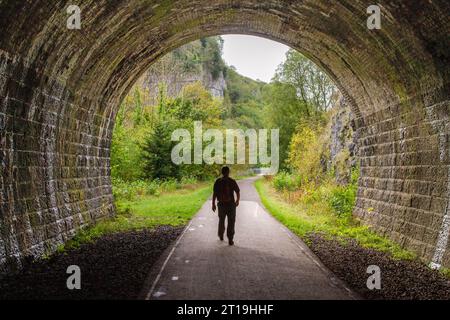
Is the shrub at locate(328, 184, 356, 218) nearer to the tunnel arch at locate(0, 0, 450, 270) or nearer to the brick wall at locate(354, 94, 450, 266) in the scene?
the tunnel arch at locate(0, 0, 450, 270)

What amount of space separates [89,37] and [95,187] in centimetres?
523

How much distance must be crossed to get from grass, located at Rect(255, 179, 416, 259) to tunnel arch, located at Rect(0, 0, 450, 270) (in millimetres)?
362

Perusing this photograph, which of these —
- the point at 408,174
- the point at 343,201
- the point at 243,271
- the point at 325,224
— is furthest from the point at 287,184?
the point at 243,271

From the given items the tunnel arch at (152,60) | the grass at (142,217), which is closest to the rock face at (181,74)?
the grass at (142,217)

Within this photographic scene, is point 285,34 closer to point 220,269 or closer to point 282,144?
point 220,269

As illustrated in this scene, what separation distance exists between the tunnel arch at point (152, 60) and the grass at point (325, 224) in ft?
1.19

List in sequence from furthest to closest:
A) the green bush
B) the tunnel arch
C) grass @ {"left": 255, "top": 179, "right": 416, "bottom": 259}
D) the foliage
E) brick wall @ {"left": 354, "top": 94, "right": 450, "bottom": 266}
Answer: the green bush → the foliage → grass @ {"left": 255, "top": 179, "right": 416, "bottom": 259} → brick wall @ {"left": 354, "top": 94, "right": 450, "bottom": 266} → the tunnel arch

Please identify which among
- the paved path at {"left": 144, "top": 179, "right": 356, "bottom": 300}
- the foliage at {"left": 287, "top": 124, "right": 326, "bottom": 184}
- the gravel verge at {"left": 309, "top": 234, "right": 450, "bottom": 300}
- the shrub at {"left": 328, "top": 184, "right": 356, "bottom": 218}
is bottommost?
the gravel verge at {"left": 309, "top": 234, "right": 450, "bottom": 300}

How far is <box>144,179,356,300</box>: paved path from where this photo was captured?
640cm

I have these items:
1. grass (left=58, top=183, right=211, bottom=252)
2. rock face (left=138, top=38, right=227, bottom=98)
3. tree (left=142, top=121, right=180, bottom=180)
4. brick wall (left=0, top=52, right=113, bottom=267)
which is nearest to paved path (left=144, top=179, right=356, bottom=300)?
→ grass (left=58, top=183, right=211, bottom=252)

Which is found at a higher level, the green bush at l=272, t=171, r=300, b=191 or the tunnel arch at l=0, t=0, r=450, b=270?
the tunnel arch at l=0, t=0, r=450, b=270

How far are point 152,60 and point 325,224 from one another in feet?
26.0

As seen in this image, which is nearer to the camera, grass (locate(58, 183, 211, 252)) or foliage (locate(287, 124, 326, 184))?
grass (locate(58, 183, 211, 252))

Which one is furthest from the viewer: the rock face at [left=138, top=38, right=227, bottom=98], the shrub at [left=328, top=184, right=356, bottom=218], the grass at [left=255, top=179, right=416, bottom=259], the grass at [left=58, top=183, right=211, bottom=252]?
the rock face at [left=138, top=38, right=227, bottom=98]
